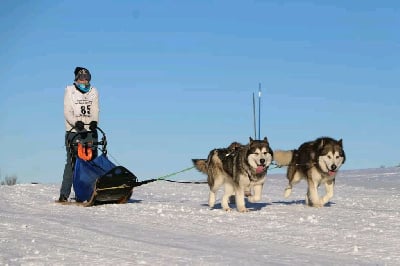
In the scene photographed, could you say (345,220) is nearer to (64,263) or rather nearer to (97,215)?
(97,215)

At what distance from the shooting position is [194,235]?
616cm

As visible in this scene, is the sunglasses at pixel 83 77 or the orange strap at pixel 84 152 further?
the sunglasses at pixel 83 77

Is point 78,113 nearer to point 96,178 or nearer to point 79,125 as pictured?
point 79,125

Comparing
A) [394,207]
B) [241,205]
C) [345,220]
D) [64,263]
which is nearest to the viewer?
[64,263]

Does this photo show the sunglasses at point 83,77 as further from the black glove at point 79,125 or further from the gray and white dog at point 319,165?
the gray and white dog at point 319,165

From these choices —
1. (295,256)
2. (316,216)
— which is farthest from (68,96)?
(295,256)

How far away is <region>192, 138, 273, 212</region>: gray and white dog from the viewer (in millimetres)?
8484

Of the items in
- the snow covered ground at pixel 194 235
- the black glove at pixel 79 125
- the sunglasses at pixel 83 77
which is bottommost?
the snow covered ground at pixel 194 235

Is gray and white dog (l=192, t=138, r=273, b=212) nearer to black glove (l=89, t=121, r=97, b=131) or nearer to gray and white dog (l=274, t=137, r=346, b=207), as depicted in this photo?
gray and white dog (l=274, t=137, r=346, b=207)

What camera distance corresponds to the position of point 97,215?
311 inches

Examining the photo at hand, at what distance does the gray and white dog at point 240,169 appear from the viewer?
8.48m

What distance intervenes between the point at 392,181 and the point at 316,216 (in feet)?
27.5

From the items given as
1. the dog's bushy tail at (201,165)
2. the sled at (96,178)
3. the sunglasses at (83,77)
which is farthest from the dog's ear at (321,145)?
the sunglasses at (83,77)

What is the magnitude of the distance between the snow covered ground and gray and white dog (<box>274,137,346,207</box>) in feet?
1.04
